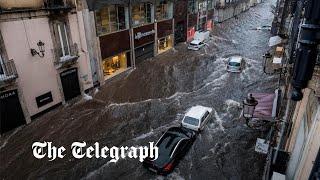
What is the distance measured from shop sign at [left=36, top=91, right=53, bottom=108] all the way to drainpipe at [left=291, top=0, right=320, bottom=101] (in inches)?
759

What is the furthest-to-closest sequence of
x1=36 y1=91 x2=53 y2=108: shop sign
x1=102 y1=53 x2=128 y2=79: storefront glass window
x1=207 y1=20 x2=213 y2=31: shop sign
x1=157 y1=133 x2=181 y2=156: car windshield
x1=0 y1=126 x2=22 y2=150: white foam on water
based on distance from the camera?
x1=207 y1=20 x2=213 y2=31: shop sign
x1=102 y1=53 x2=128 y2=79: storefront glass window
x1=36 y1=91 x2=53 y2=108: shop sign
x1=0 y1=126 x2=22 y2=150: white foam on water
x1=157 y1=133 x2=181 y2=156: car windshield

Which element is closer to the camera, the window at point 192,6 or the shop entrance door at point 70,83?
the shop entrance door at point 70,83

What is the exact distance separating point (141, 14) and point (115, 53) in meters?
6.28

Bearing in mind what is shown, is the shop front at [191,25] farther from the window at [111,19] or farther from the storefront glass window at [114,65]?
the window at [111,19]

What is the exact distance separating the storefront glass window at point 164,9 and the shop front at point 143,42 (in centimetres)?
258

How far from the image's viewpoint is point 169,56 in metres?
35.5

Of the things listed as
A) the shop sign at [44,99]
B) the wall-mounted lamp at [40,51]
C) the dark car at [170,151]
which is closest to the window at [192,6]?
the wall-mounted lamp at [40,51]

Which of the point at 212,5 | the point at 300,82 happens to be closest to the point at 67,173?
the point at 300,82

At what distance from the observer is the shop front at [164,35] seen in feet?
114

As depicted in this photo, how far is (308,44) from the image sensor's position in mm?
3793

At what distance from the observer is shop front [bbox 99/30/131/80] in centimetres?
2547

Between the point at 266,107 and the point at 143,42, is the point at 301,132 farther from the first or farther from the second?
the point at 143,42

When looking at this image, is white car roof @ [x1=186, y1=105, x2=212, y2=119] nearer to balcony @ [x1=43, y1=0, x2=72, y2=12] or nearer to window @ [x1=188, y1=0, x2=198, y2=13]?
balcony @ [x1=43, y1=0, x2=72, y2=12]

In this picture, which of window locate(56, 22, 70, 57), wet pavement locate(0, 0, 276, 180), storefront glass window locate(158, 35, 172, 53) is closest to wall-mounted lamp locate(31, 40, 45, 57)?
window locate(56, 22, 70, 57)
